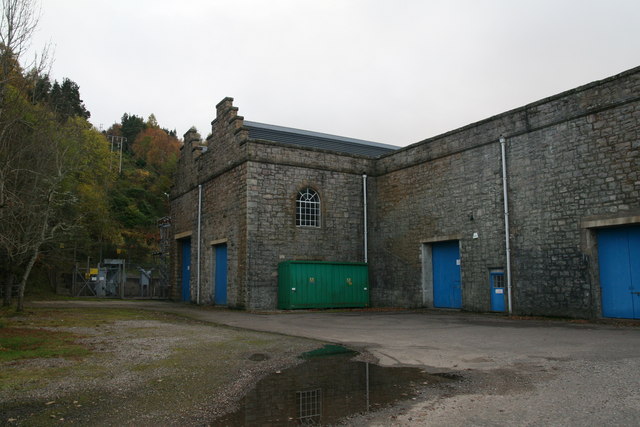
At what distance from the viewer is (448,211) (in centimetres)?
1839

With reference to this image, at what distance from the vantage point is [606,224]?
→ 13.4m

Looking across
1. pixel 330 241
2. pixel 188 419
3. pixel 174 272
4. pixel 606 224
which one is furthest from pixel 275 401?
pixel 174 272

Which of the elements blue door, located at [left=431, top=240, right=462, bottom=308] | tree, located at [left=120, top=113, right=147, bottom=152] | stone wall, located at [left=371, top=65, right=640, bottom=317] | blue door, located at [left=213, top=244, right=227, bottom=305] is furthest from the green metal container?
tree, located at [left=120, top=113, right=147, bottom=152]

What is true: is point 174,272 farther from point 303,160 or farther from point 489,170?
point 489,170

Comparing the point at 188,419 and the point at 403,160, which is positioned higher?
the point at 403,160

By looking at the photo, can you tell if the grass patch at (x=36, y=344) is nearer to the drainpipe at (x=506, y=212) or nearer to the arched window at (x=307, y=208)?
the arched window at (x=307, y=208)

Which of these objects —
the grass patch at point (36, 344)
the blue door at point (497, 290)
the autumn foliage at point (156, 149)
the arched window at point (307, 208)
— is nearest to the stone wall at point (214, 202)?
the arched window at point (307, 208)

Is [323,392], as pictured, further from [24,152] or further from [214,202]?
[214,202]

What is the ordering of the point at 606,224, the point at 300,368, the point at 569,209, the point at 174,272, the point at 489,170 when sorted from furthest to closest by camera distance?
1. the point at 174,272
2. the point at 489,170
3. the point at 569,209
4. the point at 606,224
5. the point at 300,368

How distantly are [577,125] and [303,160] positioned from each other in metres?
10.2

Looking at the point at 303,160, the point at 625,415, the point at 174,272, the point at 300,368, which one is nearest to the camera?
the point at 625,415

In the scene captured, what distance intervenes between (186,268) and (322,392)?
22.1 m

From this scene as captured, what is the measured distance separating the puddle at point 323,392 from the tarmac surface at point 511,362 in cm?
41

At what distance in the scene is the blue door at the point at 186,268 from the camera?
26016mm
